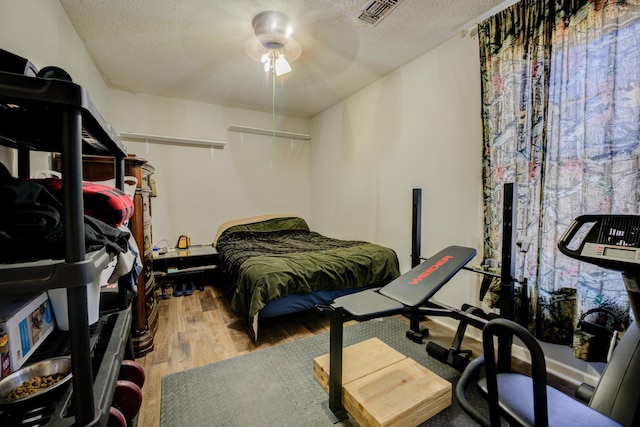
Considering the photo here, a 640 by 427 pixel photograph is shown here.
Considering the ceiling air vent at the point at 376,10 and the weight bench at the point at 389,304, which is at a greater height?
the ceiling air vent at the point at 376,10

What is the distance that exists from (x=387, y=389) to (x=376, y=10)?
2.44 metres

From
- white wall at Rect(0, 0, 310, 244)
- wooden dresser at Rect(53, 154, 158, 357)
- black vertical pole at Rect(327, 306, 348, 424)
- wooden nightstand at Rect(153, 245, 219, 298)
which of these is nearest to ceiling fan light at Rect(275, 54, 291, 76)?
wooden dresser at Rect(53, 154, 158, 357)

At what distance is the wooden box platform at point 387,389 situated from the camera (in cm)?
134

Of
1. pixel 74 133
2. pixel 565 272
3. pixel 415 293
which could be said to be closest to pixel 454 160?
pixel 565 272

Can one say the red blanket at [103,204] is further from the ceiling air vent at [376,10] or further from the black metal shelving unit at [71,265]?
the ceiling air vent at [376,10]

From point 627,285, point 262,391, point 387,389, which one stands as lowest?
point 262,391

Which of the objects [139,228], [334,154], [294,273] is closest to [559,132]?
[294,273]

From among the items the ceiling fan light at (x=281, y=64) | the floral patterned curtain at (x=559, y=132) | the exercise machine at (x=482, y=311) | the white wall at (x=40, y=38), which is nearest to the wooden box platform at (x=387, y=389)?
the exercise machine at (x=482, y=311)

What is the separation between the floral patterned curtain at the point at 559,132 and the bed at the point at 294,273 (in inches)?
41.3

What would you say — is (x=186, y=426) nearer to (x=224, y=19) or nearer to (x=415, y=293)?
(x=415, y=293)

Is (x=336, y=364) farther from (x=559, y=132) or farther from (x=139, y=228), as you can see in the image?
(x=559, y=132)

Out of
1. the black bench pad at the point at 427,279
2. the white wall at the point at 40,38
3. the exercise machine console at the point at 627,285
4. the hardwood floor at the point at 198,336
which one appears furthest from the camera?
the hardwood floor at the point at 198,336

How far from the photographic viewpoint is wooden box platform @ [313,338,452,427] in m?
1.34

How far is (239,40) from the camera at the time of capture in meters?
2.33
